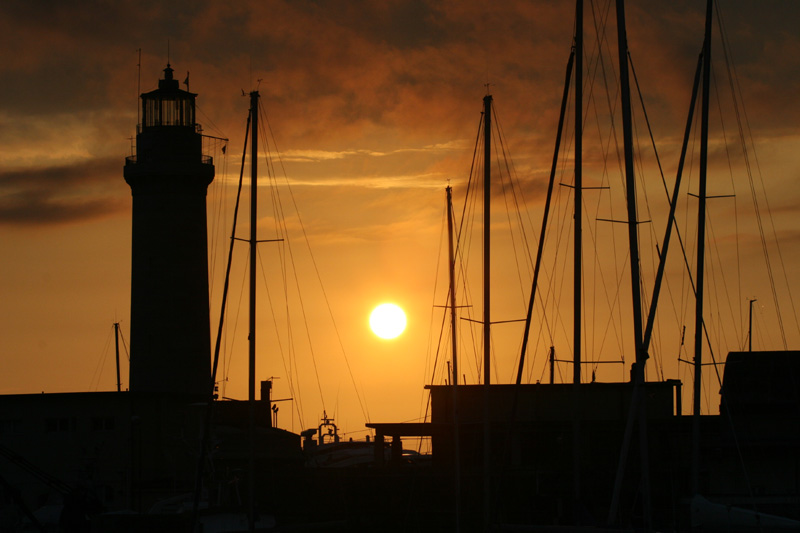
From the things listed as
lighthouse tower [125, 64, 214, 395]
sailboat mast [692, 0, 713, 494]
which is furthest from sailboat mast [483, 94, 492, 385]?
lighthouse tower [125, 64, 214, 395]

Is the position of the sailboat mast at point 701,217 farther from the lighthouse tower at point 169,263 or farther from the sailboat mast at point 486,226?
the lighthouse tower at point 169,263

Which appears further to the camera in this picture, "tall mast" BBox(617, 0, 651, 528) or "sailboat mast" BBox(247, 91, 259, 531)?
"sailboat mast" BBox(247, 91, 259, 531)

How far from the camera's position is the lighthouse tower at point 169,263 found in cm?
5609

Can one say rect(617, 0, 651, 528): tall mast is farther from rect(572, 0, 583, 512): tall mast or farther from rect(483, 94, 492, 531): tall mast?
rect(483, 94, 492, 531): tall mast

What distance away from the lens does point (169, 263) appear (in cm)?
5669

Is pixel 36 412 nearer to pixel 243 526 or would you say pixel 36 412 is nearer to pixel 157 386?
pixel 157 386

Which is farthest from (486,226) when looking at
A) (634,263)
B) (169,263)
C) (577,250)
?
(169,263)

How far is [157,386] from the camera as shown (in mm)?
55594

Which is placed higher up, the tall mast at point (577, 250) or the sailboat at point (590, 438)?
the tall mast at point (577, 250)

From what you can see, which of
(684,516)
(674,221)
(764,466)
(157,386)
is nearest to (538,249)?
(674,221)

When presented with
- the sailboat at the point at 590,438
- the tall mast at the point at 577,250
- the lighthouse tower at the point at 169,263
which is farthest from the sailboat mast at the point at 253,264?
the lighthouse tower at the point at 169,263

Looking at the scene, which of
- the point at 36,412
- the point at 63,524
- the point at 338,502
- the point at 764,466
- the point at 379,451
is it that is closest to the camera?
the point at 63,524

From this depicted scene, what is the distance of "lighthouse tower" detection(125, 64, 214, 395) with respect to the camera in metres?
56.1

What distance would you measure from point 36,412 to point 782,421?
3256cm
